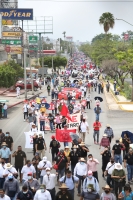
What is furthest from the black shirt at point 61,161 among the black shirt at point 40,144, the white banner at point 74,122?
the white banner at point 74,122

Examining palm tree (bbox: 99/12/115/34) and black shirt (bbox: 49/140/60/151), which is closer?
black shirt (bbox: 49/140/60/151)

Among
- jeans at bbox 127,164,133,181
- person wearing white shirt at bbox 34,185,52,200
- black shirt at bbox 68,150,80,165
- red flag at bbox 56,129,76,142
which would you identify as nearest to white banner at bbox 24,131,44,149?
red flag at bbox 56,129,76,142

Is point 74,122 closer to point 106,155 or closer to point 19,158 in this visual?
point 106,155

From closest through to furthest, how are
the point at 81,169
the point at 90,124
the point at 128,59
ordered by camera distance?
the point at 81,169 < the point at 90,124 < the point at 128,59

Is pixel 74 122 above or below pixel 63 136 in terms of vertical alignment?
above

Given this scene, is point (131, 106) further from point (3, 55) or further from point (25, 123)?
point (3, 55)

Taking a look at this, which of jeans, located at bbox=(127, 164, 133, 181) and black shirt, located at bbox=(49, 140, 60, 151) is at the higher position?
Result: black shirt, located at bbox=(49, 140, 60, 151)

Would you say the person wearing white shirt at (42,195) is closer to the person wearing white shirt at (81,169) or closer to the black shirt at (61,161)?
the person wearing white shirt at (81,169)

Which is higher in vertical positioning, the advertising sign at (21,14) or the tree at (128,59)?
the advertising sign at (21,14)

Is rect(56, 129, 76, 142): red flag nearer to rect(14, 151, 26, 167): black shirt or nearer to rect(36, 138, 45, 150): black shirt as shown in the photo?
rect(36, 138, 45, 150): black shirt

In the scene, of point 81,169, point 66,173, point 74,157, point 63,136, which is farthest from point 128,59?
point 66,173

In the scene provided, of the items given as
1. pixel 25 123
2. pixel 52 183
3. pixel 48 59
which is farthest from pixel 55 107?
pixel 48 59

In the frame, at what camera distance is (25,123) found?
29047mm

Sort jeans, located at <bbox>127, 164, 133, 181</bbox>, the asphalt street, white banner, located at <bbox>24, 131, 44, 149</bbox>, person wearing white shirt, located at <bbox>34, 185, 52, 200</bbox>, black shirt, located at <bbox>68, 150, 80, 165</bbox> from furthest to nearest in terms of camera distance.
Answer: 1. the asphalt street
2. white banner, located at <bbox>24, 131, 44, 149</bbox>
3. black shirt, located at <bbox>68, 150, 80, 165</bbox>
4. jeans, located at <bbox>127, 164, 133, 181</bbox>
5. person wearing white shirt, located at <bbox>34, 185, 52, 200</bbox>
